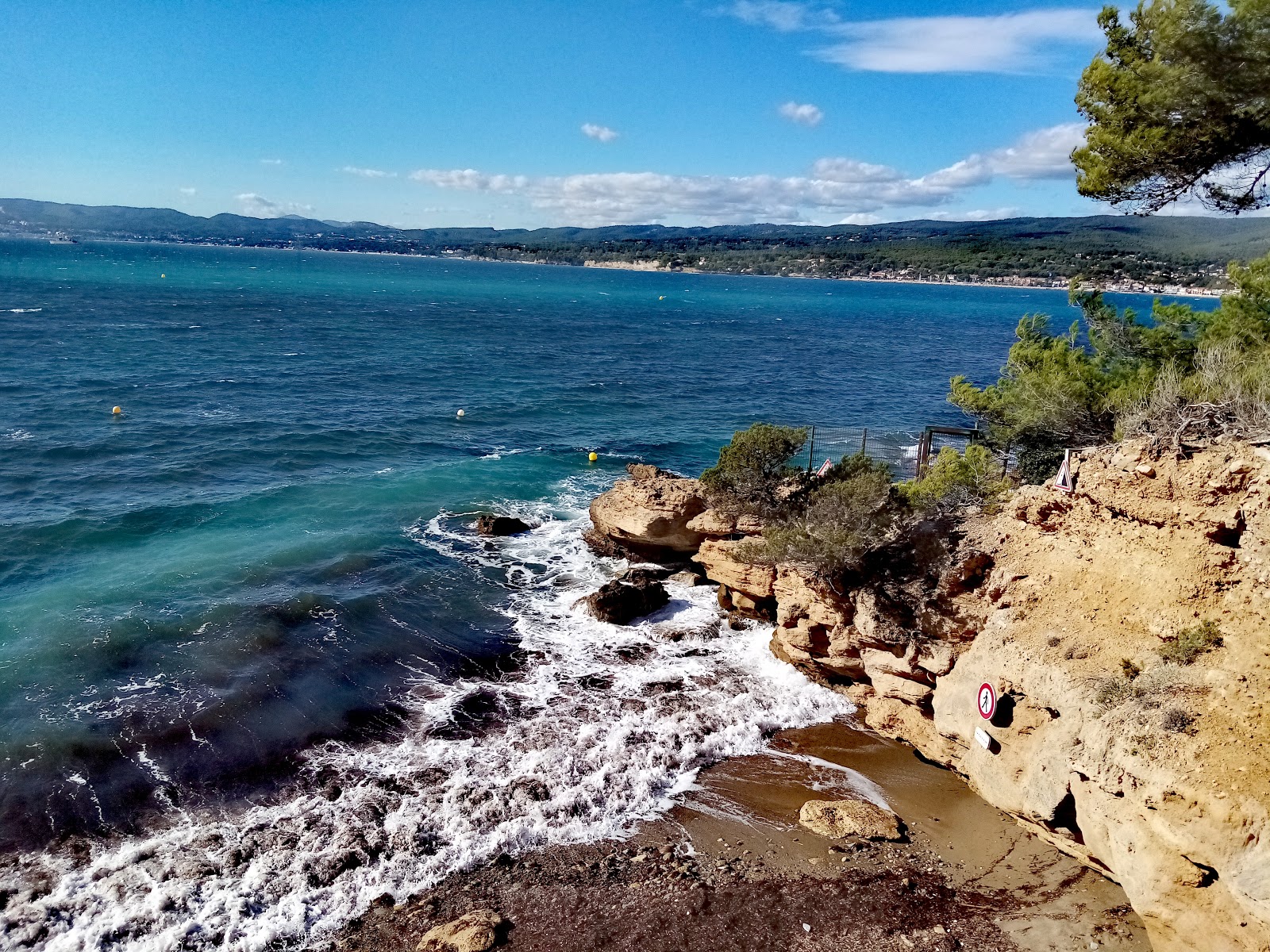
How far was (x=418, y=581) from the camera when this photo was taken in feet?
66.6

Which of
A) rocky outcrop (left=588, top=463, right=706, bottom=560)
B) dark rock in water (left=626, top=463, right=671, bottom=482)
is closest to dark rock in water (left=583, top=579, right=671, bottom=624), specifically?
rocky outcrop (left=588, top=463, right=706, bottom=560)

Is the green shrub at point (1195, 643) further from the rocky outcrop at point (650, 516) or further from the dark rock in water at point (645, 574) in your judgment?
the rocky outcrop at point (650, 516)

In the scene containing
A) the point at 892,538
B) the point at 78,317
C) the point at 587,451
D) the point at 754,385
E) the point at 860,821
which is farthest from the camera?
the point at 78,317

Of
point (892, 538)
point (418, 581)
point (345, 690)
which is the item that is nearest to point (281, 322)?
point (418, 581)

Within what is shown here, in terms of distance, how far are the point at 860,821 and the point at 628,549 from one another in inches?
462

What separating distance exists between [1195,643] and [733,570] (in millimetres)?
9459

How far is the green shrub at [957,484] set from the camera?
1568cm

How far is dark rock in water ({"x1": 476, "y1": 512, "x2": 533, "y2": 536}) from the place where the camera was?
77.4ft

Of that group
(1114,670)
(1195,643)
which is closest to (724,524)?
(1114,670)

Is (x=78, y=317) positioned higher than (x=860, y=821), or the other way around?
(x=78, y=317)

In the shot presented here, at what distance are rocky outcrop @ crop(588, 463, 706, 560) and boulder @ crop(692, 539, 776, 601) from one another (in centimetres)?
140

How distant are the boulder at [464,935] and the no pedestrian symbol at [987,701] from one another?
293 inches

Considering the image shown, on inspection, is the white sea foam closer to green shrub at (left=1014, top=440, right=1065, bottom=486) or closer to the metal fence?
green shrub at (left=1014, top=440, right=1065, bottom=486)

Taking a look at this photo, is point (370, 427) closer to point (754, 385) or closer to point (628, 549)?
point (628, 549)
